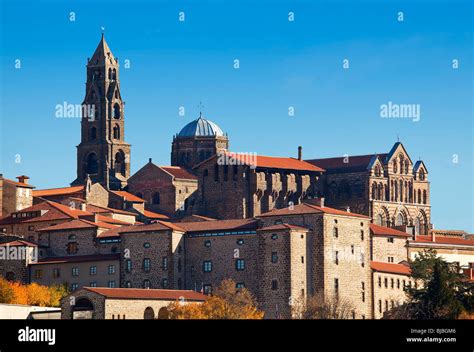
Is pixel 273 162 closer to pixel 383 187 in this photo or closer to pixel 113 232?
pixel 383 187

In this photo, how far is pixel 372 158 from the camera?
5797 inches

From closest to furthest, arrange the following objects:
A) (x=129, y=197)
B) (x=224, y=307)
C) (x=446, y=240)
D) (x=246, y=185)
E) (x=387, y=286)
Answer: (x=224, y=307) → (x=387, y=286) → (x=246, y=185) → (x=129, y=197) → (x=446, y=240)

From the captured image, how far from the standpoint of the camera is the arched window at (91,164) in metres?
156

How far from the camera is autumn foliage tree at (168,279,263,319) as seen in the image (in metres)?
99.1

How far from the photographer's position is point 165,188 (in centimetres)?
14312

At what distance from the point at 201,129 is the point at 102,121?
9521 millimetres

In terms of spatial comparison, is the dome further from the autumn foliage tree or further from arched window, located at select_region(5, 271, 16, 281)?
the autumn foliage tree

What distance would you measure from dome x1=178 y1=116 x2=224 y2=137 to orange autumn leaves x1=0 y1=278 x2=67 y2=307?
44.6 meters

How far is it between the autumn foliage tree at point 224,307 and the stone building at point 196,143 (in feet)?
151

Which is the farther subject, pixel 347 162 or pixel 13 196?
pixel 347 162

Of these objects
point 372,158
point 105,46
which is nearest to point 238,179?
point 372,158

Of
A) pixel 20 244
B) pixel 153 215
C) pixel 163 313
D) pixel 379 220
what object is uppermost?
pixel 153 215

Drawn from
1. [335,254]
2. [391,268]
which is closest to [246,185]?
[391,268]

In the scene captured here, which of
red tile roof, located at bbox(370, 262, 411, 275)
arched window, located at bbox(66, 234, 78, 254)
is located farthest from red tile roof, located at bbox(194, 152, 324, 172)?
arched window, located at bbox(66, 234, 78, 254)
